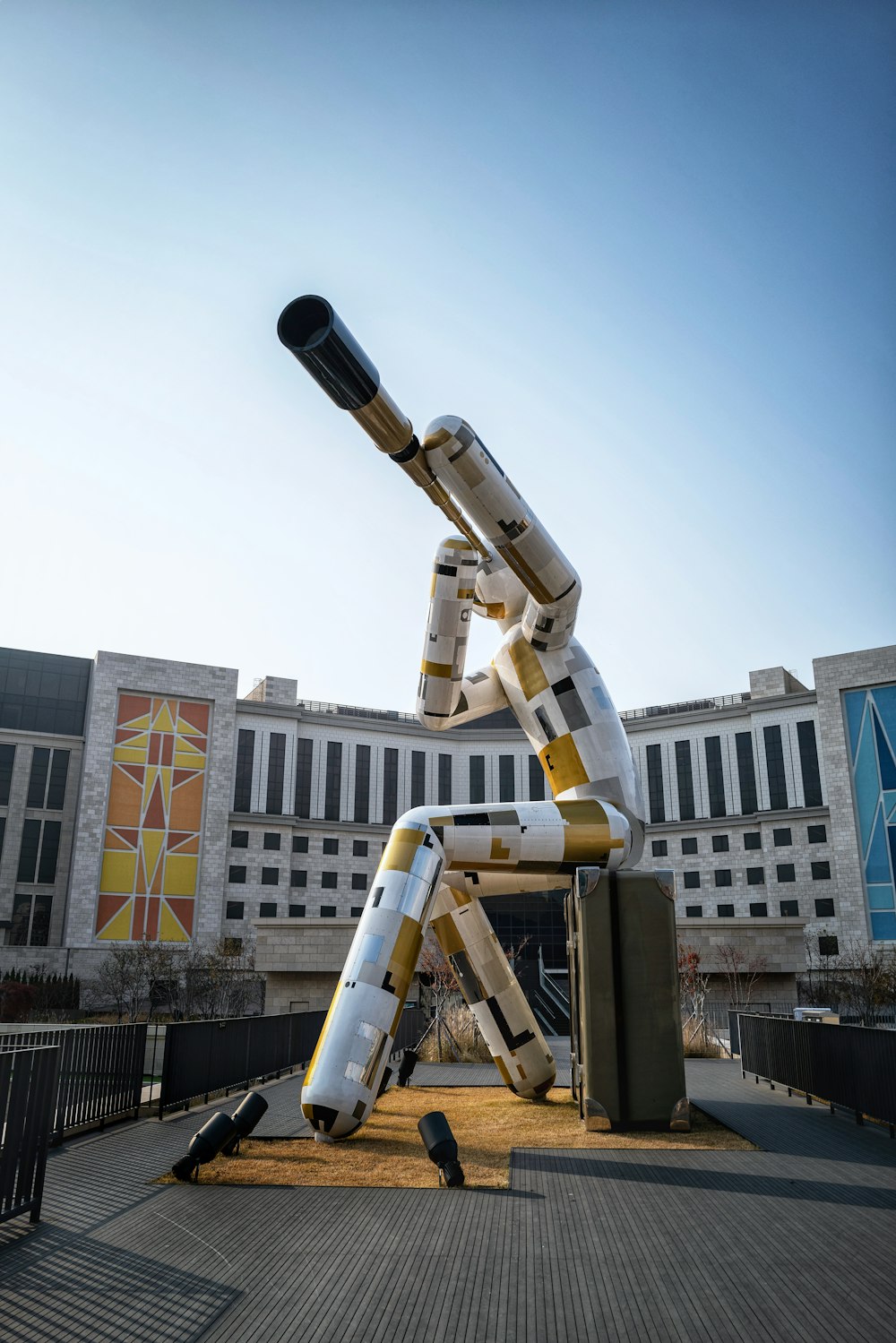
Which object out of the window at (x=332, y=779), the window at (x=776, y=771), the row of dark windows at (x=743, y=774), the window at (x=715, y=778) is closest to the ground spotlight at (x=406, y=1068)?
the row of dark windows at (x=743, y=774)

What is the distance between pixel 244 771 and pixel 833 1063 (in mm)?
51968

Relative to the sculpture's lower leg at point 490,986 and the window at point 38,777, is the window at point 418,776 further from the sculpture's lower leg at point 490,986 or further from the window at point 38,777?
the sculpture's lower leg at point 490,986

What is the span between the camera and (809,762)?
190ft

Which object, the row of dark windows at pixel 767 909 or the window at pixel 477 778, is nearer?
the row of dark windows at pixel 767 909

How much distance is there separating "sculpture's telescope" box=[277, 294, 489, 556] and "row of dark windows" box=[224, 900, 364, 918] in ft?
162

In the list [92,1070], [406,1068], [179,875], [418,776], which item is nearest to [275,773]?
[179,875]

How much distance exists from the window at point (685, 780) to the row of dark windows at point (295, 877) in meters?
20.1

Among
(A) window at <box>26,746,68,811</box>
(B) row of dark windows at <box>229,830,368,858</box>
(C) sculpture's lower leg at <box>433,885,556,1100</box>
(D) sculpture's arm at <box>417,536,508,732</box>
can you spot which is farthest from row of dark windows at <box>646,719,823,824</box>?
(D) sculpture's arm at <box>417,536,508,732</box>

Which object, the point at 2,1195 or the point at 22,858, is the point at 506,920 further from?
the point at 2,1195

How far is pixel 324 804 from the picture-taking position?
62812 millimetres

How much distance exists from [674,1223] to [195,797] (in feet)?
176

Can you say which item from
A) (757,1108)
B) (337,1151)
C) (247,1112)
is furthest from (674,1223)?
(757,1108)

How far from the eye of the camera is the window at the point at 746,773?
59844mm

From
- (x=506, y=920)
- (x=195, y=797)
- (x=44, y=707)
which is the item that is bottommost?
(x=506, y=920)
